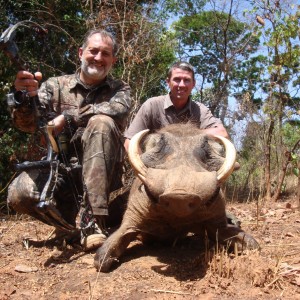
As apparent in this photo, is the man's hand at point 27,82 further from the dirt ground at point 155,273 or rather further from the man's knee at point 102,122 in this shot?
the dirt ground at point 155,273

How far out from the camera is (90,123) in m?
3.94

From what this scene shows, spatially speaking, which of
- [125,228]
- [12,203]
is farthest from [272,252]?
[12,203]

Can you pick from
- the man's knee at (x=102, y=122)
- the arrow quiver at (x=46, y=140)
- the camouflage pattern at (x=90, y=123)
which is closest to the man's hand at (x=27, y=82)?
the arrow quiver at (x=46, y=140)

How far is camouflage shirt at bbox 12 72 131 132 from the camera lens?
165 inches

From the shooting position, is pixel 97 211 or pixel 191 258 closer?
pixel 191 258

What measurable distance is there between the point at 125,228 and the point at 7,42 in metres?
1.62

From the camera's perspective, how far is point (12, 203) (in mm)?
3977

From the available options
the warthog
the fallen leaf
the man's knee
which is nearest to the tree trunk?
the warthog

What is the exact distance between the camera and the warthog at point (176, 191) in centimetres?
271

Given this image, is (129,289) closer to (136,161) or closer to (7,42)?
(136,161)

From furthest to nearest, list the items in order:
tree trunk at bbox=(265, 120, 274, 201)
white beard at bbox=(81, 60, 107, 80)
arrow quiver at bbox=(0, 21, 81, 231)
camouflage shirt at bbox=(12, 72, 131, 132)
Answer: tree trunk at bbox=(265, 120, 274, 201) < white beard at bbox=(81, 60, 107, 80) < camouflage shirt at bbox=(12, 72, 131, 132) < arrow quiver at bbox=(0, 21, 81, 231)

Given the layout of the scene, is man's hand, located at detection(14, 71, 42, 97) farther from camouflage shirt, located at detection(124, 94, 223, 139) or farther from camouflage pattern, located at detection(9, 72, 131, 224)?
camouflage shirt, located at detection(124, 94, 223, 139)

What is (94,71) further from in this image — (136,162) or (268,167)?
(268,167)

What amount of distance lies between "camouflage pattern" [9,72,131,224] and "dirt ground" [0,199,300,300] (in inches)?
16.9
